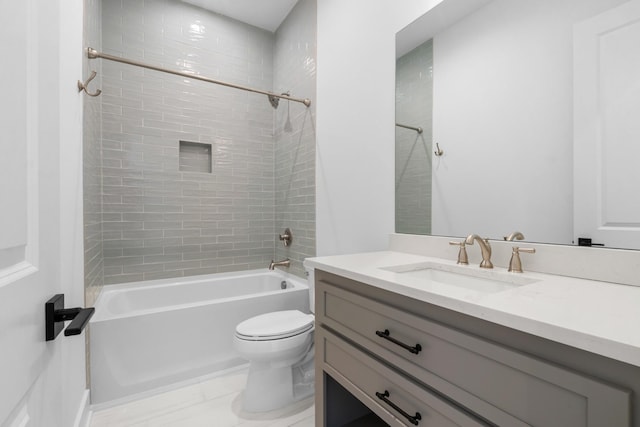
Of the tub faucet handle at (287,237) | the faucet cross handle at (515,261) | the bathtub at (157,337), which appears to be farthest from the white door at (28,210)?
the tub faucet handle at (287,237)

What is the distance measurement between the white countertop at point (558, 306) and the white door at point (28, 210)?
0.81m

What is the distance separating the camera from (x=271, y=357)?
63.7 inches

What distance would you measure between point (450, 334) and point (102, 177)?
9.09 ft

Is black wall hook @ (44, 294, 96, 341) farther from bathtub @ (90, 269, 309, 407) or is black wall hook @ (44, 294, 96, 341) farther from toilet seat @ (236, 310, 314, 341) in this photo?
bathtub @ (90, 269, 309, 407)

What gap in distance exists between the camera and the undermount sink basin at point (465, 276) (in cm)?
102

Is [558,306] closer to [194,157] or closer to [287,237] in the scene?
[287,237]

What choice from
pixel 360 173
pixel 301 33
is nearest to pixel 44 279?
pixel 360 173

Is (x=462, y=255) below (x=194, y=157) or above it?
below

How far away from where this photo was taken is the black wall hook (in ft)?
1.80

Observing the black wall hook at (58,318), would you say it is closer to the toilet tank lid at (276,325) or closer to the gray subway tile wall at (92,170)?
the toilet tank lid at (276,325)

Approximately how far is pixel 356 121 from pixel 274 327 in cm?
141

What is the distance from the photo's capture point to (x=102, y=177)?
2416mm

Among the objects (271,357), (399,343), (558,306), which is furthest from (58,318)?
(271,357)

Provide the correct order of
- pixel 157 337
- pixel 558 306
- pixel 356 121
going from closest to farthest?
1. pixel 558 306
2. pixel 157 337
3. pixel 356 121
